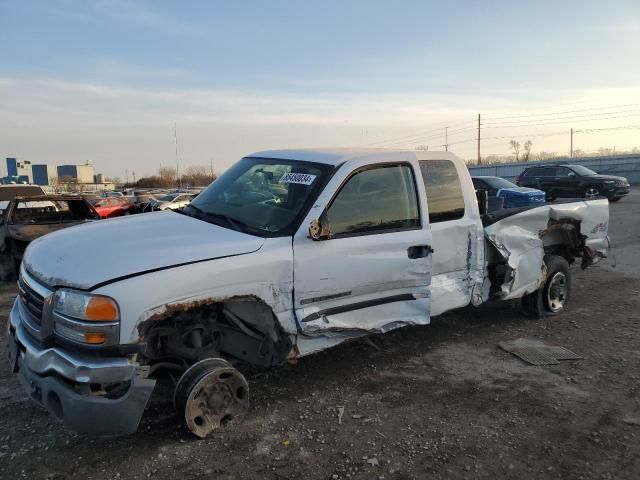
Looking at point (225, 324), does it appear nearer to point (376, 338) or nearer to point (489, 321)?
point (376, 338)

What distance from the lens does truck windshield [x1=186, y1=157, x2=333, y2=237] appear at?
3707mm

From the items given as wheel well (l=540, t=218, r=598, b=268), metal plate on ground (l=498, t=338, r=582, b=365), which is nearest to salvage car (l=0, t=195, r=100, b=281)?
metal plate on ground (l=498, t=338, r=582, b=365)

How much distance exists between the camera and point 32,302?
10.8 feet

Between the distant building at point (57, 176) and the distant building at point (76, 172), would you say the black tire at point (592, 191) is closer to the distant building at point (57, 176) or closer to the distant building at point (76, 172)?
the distant building at point (57, 176)

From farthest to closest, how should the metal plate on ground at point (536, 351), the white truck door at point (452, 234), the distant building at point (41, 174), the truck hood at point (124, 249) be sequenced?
the distant building at point (41, 174)
the metal plate on ground at point (536, 351)
the white truck door at point (452, 234)
the truck hood at point (124, 249)

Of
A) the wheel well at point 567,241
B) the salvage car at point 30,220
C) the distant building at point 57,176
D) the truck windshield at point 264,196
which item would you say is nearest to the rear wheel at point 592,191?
the wheel well at point 567,241

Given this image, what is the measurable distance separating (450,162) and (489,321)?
2131 millimetres

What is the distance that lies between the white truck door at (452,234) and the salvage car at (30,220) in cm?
630

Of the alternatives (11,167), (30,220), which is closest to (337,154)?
(30,220)

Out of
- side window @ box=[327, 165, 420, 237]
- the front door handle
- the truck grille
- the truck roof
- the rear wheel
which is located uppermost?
the truck roof

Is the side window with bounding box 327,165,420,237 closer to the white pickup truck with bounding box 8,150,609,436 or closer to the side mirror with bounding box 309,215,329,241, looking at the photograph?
the white pickup truck with bounding box 8,150,609,436

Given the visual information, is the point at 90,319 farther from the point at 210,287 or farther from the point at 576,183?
the point at 576,183

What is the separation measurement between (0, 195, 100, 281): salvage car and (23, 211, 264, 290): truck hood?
15.9 ft

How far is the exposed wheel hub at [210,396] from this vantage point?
10.7 ft
